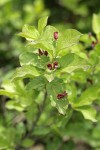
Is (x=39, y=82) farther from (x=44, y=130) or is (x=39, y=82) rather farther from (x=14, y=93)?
(x=44, y=130)

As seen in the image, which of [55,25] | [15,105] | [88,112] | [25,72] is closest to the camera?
[25,72]

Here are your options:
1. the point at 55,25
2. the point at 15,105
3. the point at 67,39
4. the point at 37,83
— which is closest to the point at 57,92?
the point at 37,83

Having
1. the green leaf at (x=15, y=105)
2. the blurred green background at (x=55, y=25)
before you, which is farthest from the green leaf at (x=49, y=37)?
the blurred green background at (x=55, y=25)

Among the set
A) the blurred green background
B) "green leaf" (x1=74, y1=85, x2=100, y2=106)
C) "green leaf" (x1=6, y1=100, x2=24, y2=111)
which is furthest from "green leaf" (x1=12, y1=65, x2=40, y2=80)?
the blurred green background

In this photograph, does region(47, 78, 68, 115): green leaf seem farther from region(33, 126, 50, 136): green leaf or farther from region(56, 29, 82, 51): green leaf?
region(33, 126, 50, 136): green leaf

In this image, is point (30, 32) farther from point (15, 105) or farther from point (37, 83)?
point (15, 105)

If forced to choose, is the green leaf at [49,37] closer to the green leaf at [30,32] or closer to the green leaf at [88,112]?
the green leaf at [30,32]
